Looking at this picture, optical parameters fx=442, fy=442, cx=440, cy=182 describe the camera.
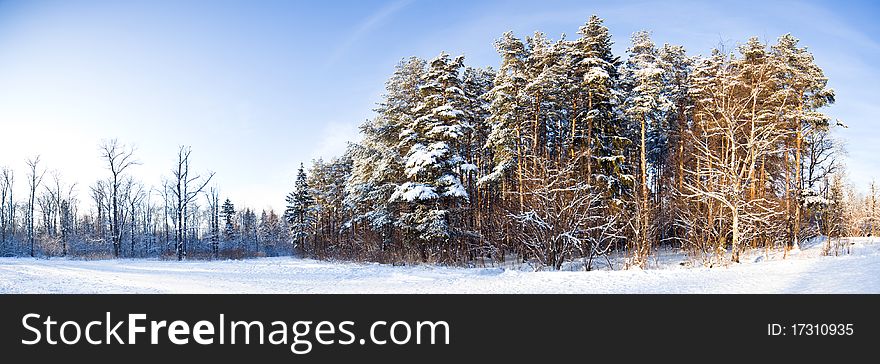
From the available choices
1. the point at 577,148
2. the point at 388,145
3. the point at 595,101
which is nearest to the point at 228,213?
the point at 388,145

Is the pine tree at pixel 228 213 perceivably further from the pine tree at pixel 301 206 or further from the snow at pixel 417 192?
the snow at pixel 417 192

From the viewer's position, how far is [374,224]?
84.4 feet

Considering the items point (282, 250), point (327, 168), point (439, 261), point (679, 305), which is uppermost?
point (327, 168)

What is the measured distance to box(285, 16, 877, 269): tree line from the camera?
18172 mm

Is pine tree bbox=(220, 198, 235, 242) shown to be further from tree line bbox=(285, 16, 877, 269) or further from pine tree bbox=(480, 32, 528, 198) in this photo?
pine tree bbox=(480, 32, 528, 198)

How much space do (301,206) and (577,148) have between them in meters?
36.9

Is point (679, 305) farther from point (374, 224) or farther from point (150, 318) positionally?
point (374, 224)

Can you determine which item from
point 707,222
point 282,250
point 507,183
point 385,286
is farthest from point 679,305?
point 282,250

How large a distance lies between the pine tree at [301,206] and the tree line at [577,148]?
83.0 feet

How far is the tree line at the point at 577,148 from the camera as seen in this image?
18.2 metres

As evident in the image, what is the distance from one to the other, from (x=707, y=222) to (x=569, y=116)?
31.6 ft

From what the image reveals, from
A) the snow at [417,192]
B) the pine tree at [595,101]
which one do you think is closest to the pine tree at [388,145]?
the snow at [417,192]

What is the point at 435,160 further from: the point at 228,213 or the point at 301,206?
the point at 228,213

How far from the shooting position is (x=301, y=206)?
51.3 meters
